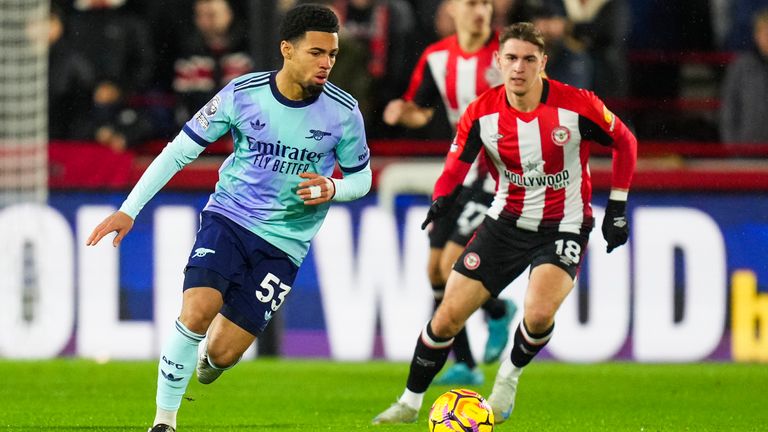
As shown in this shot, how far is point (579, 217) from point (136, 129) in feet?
19.7

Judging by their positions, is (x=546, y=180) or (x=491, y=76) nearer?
(x=546, y=180)

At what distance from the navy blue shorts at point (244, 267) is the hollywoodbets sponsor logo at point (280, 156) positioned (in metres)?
Result: 0.33

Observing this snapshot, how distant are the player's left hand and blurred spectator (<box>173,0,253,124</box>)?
634 centimetres

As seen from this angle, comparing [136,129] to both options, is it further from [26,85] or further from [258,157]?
[258,157]

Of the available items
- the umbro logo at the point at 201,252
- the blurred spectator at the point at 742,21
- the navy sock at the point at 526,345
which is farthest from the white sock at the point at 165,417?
the blurred spectator at the point at 742,21

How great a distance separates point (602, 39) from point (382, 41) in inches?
76.8

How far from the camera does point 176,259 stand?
12008 mm

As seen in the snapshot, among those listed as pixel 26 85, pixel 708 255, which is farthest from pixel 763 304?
pixel 26 85

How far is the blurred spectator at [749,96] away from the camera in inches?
499

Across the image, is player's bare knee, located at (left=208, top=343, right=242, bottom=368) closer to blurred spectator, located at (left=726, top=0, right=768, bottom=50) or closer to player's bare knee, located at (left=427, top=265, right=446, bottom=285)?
player's bare knee, located at (left=427, top=265, right=446, bottom=285)

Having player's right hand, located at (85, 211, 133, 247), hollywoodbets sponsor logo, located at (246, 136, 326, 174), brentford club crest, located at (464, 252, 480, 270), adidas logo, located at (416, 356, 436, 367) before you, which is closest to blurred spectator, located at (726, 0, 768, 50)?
brentford club crest, located at (464, 252, 480, 270)

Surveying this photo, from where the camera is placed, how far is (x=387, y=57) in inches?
517

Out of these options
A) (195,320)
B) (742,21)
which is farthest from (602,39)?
(195,320)

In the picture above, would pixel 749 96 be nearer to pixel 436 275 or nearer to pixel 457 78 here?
pixel 457 78
